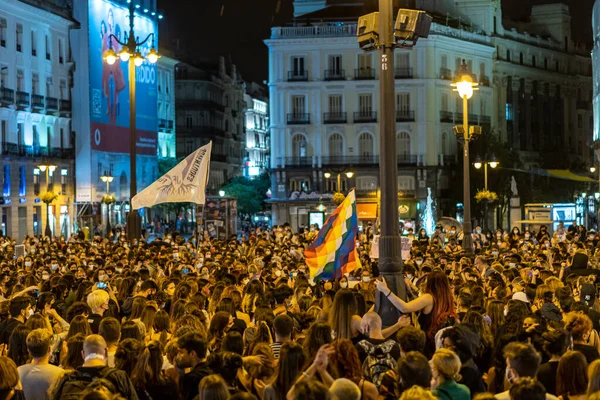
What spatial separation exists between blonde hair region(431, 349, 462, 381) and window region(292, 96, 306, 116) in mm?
74916

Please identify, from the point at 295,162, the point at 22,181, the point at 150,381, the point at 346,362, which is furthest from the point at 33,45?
the point at 346,362

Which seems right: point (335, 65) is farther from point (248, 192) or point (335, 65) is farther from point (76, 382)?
point (76, 382)

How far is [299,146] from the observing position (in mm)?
83375

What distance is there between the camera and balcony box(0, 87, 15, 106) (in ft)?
220

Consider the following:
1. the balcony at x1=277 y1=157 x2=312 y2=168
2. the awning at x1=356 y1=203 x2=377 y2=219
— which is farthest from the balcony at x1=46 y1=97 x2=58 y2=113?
the awning at x1=356 y1=203 x2=377 y2=219

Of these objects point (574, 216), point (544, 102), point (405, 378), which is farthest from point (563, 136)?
point (405, 378)

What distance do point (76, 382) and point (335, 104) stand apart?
75.0 metres

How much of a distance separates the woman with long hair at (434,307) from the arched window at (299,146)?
232ft

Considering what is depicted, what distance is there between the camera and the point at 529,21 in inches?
4296

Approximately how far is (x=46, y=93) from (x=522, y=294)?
6197 cm

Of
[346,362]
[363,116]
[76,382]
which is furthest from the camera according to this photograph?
[363,116]

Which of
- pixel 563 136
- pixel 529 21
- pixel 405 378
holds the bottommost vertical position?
pixel 405 378

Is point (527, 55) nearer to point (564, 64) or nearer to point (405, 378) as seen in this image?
point (564, 64)

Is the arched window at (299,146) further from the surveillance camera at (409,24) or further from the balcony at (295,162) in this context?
the surveillance camera at (409,24)
